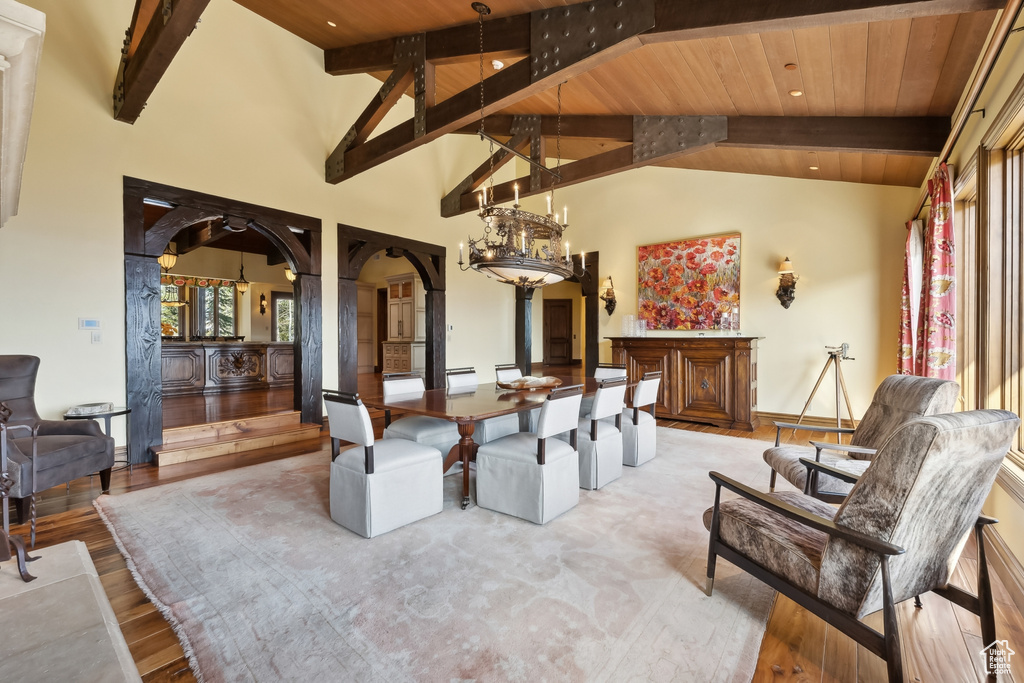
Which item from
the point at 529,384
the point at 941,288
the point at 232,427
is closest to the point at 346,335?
the point at 232,427

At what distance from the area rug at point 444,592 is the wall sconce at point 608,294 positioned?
4.36 meters

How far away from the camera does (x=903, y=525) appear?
4.25ft

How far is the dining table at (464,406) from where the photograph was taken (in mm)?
2730

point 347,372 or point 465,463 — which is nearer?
point 465,463

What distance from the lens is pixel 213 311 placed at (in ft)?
31.9

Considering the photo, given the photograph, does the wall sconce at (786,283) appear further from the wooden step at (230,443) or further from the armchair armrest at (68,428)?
the armchair armrest at (68,428)

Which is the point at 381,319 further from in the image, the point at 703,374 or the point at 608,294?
the point at 703,374

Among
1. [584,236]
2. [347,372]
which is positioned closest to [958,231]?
[584,236]

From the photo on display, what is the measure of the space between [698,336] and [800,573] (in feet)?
16.2

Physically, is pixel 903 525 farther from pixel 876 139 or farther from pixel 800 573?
pixel 876 139

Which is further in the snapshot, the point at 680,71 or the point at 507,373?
the point at 507,373

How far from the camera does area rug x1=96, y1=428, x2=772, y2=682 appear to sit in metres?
1.53

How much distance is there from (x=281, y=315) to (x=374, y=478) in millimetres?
9505

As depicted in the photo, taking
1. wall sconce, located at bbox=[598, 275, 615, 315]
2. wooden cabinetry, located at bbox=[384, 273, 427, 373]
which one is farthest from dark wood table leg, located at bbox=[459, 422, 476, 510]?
wooden cabinetry, located at bbox=[384, 273, 427, 373]
